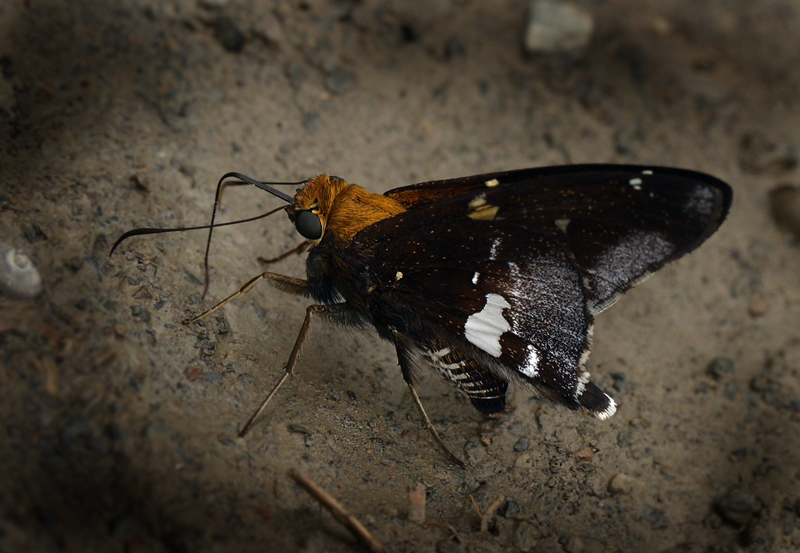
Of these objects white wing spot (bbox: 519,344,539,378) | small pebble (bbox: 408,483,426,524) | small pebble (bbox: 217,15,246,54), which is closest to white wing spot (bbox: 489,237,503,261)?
white wing spot (bbox: 519,344,539,378)

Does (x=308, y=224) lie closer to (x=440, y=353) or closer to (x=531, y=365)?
(x=440, y=353)

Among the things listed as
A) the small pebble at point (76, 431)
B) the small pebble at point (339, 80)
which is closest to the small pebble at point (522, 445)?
the small pebble at point (76, 431)

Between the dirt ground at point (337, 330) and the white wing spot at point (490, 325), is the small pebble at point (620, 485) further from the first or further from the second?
the white wing spot at point (490, 325)

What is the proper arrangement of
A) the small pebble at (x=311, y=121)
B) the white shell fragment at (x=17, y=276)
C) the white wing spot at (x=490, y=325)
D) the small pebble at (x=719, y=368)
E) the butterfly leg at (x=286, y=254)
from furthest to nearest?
the small pebble at (x=311, y=121) < the small pebble at (x=719, y=368) < the butterfly leg at (x=286, y=254) < the white wing spot at (x=490, y=325) < the white shell fragment at (x=17, y=276)

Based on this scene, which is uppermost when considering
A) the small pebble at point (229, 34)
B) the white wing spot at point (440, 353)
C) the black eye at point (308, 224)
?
the small pebble at point (229, 34)

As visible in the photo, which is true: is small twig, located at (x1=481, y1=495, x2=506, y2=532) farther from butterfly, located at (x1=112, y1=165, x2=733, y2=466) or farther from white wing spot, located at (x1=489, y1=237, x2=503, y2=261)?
white wing spot, located at (x1=489, y1=237, x2=503, y2=261)

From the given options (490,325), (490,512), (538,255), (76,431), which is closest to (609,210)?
(538,255)
